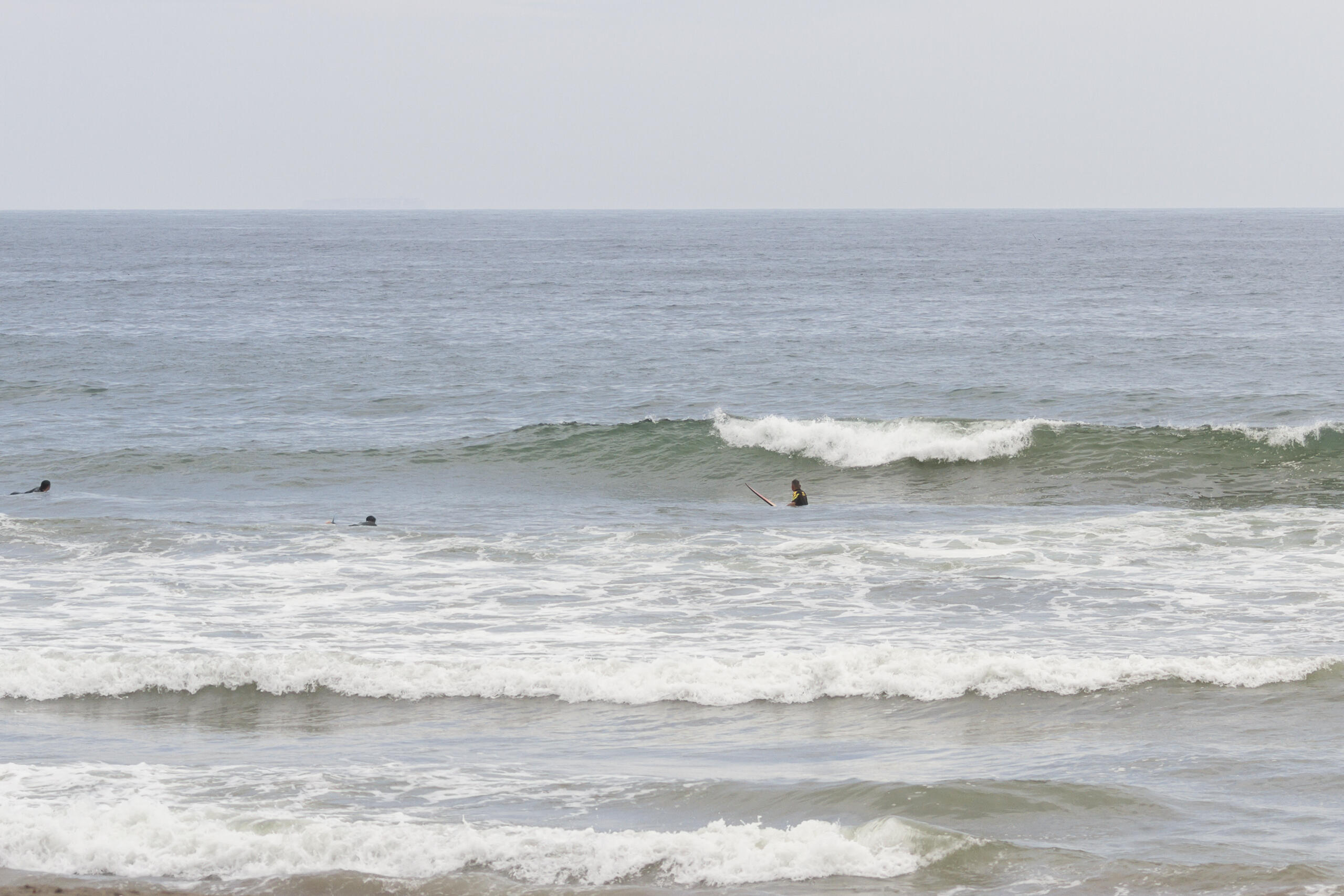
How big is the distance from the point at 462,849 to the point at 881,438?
773 inches

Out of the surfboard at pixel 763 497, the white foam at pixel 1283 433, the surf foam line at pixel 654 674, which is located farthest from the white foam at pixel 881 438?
the surf foam line at pixel 654 674

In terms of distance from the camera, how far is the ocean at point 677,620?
28.6ft

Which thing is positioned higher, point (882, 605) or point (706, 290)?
point (706, 290)

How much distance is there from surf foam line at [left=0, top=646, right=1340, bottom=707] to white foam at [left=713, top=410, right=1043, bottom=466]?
13638 mm

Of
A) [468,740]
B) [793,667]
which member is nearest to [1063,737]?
[793,667]

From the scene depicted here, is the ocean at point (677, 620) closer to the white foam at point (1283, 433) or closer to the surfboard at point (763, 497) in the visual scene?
the white foam at point (1283, 433)

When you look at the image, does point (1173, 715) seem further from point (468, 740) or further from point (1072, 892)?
point (468, 740)

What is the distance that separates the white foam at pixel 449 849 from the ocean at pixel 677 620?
0.03 m

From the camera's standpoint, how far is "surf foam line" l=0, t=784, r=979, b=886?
8430 mm

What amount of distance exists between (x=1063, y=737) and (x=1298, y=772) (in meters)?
1.83

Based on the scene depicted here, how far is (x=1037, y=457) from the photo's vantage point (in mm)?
25750

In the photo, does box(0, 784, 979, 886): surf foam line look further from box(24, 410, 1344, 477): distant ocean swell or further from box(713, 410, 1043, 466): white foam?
box(713, 410, 1043, 466): white foam

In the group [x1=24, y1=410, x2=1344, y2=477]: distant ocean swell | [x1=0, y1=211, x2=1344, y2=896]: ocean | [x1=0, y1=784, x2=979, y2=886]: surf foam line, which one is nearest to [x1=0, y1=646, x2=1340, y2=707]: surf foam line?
[x1=0, y1=211, x2=1344, y2=896]: ocean

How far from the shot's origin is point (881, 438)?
2712 cm
